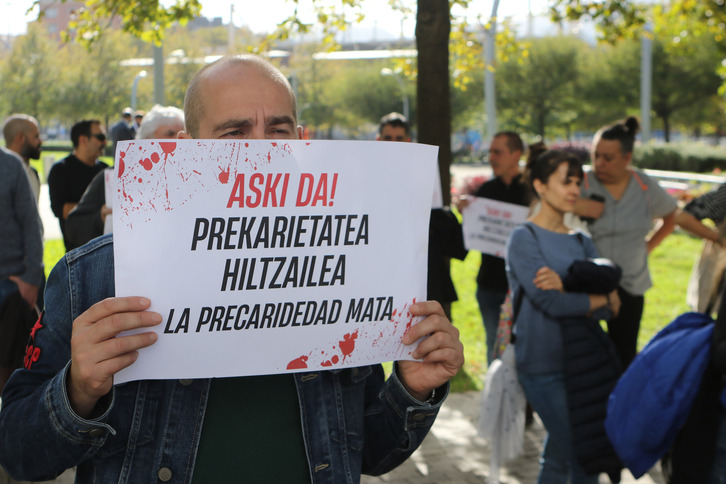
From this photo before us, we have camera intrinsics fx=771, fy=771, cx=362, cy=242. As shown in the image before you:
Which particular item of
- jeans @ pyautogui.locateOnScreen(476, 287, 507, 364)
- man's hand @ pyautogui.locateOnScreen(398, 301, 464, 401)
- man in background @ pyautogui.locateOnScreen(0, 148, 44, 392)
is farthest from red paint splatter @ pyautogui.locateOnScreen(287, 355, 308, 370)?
jeans @ pyautogui.locateOnScreen(476, 287, 507, 364)

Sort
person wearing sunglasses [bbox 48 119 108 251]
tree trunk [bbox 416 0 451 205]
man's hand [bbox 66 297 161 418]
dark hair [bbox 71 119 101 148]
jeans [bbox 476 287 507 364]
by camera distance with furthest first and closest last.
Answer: dark hair [bbox 71 119 101 148]
person wearing sunglasses [bbox 48 119 108 251]
jeans [bbox 476 287 507 364]
tree trunk [bbox 416 0 451 205]
man's hand [bbox 66 297 161 418]

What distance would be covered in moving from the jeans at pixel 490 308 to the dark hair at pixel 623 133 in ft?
4.85

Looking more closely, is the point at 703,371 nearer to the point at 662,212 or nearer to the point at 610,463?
the point at 610,463

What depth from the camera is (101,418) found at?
1.63m

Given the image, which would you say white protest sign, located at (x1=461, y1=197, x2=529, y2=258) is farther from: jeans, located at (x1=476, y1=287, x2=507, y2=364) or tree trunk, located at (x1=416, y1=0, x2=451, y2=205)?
tree trunk, located at (x1=416, y1=0, x2=451, y2=205)

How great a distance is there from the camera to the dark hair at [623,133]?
5.71m

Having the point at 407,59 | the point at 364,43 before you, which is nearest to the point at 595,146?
the point at 407,59

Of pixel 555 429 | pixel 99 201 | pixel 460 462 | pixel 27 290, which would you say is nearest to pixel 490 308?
pixel 460 462

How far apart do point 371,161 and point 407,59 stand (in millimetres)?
7819

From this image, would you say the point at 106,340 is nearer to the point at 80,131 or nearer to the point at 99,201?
the point at 99,201

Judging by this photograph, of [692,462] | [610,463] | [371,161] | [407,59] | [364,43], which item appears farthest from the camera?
[364,43]

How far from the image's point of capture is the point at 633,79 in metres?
43.7

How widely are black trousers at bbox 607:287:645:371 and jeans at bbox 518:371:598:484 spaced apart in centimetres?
173

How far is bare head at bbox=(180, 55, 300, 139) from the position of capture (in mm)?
1813
